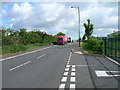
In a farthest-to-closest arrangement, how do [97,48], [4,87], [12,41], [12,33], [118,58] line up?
[12,33]
[12,41]
[97,48]
[118,58]
[4,87]

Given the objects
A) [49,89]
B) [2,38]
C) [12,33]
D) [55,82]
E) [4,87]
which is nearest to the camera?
[49,89]

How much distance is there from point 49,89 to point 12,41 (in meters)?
26.8

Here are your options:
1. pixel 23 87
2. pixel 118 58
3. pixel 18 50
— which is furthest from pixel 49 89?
pixel 18 50

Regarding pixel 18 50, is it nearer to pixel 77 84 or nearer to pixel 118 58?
pixel 118 58

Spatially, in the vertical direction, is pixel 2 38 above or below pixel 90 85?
above

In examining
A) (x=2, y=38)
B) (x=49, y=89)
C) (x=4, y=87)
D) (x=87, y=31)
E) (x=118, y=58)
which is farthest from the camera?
(x=87, y=31)

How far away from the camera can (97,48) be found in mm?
23953

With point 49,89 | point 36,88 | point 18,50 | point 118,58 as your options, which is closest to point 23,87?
point 36,88

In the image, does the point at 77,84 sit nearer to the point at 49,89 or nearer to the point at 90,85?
the point at 90,85

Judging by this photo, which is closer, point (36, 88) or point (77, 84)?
point (36, 88)

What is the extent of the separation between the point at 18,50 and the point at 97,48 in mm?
14729

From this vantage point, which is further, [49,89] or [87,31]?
[87,31]

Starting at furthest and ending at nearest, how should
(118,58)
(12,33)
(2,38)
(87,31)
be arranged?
1. (87,31)
2. (12,33)
3. (2,38)
4. (118,58)

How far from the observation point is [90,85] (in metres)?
7.34
